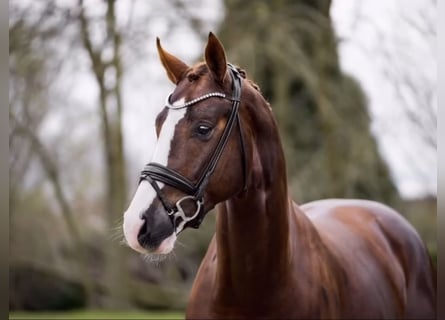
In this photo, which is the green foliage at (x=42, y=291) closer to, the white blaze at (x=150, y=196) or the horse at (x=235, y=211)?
the horse at (x=235, y=211)

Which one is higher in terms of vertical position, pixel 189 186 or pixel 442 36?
pixel 442 36

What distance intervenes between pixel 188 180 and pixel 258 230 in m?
0.56

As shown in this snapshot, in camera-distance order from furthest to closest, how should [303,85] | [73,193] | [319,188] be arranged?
[73,193], [303,85], [319,188]

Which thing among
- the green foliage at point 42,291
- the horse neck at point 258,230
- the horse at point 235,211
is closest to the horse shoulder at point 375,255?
the horse at point 235,211

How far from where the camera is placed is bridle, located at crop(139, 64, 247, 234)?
2.72 meters

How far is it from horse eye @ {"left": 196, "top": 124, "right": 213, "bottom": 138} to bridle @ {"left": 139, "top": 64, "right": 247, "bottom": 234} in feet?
0.22

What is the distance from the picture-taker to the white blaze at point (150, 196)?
8.63ft

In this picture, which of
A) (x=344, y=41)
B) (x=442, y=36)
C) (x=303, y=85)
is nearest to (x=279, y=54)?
(x=344, y=41)

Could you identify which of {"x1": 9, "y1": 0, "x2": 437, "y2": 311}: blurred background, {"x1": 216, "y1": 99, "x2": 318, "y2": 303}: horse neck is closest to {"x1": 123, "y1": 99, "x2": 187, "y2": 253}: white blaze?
{"x1": 216, "y1": 99, "x2": 318, "y2": 303}: horse neck

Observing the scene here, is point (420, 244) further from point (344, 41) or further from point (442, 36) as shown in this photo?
point (344, 41)

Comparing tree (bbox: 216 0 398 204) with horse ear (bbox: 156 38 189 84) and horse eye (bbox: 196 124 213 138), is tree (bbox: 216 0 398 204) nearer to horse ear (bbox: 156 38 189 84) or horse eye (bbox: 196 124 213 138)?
horse ear (bbox: 156 38 189 84)

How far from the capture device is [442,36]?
1.29 meters

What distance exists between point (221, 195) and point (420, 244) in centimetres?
249

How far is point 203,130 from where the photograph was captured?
2.88m
